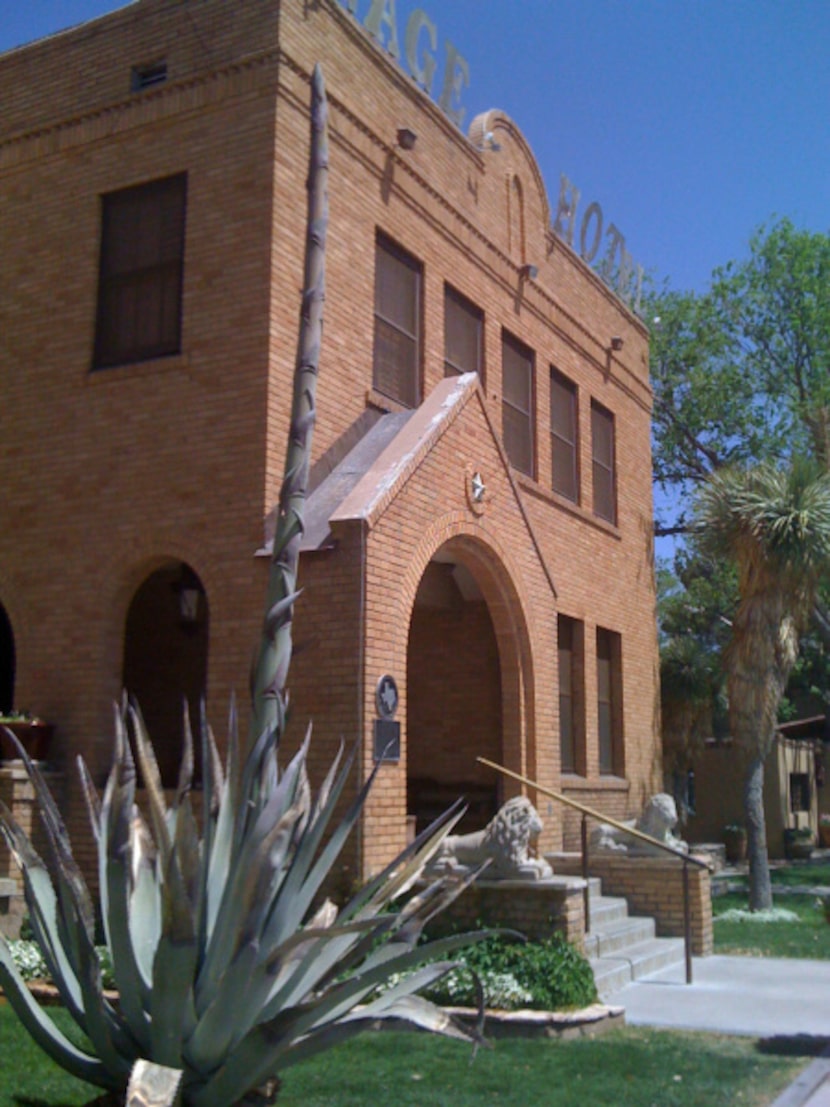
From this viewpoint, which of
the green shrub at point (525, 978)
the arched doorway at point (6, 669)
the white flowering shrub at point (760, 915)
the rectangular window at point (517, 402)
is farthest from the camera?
the rectangular window at point (517, 402)

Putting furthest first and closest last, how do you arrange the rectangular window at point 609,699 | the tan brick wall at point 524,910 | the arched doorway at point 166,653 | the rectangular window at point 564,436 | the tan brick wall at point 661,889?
the rectangular window at point 609,699, the rectangular window at point 564,436, the arched doorway at point 166,653, the tan brick wall at point 661,889, the tan brick wall at point 524,910

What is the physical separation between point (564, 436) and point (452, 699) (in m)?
5.00

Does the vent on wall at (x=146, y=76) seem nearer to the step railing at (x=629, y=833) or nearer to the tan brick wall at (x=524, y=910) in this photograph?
the step railing at (x=629, y=833)

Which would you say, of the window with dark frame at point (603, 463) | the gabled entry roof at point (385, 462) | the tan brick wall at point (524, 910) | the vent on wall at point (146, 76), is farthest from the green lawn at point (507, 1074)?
the window with dark frame at point (603, 463)

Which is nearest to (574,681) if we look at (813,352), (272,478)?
(272,478)

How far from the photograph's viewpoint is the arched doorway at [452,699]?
552 inches

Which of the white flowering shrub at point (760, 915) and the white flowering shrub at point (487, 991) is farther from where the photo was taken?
the white flowering shrub at point (760, 915)

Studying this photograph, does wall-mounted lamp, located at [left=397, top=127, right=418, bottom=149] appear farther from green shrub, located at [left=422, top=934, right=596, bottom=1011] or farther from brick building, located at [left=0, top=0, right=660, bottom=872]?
green shrub, located at [left=422, top=934, right=596, bottom=1011]

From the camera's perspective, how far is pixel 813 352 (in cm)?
2803

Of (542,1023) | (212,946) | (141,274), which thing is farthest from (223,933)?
(141,274)

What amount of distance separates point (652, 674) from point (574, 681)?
3465 mm

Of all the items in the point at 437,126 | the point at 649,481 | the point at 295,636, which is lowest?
the point at 295,636

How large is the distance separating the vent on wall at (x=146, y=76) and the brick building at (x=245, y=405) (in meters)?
0.04

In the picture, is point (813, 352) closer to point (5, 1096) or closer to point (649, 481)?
point (649, 481)
